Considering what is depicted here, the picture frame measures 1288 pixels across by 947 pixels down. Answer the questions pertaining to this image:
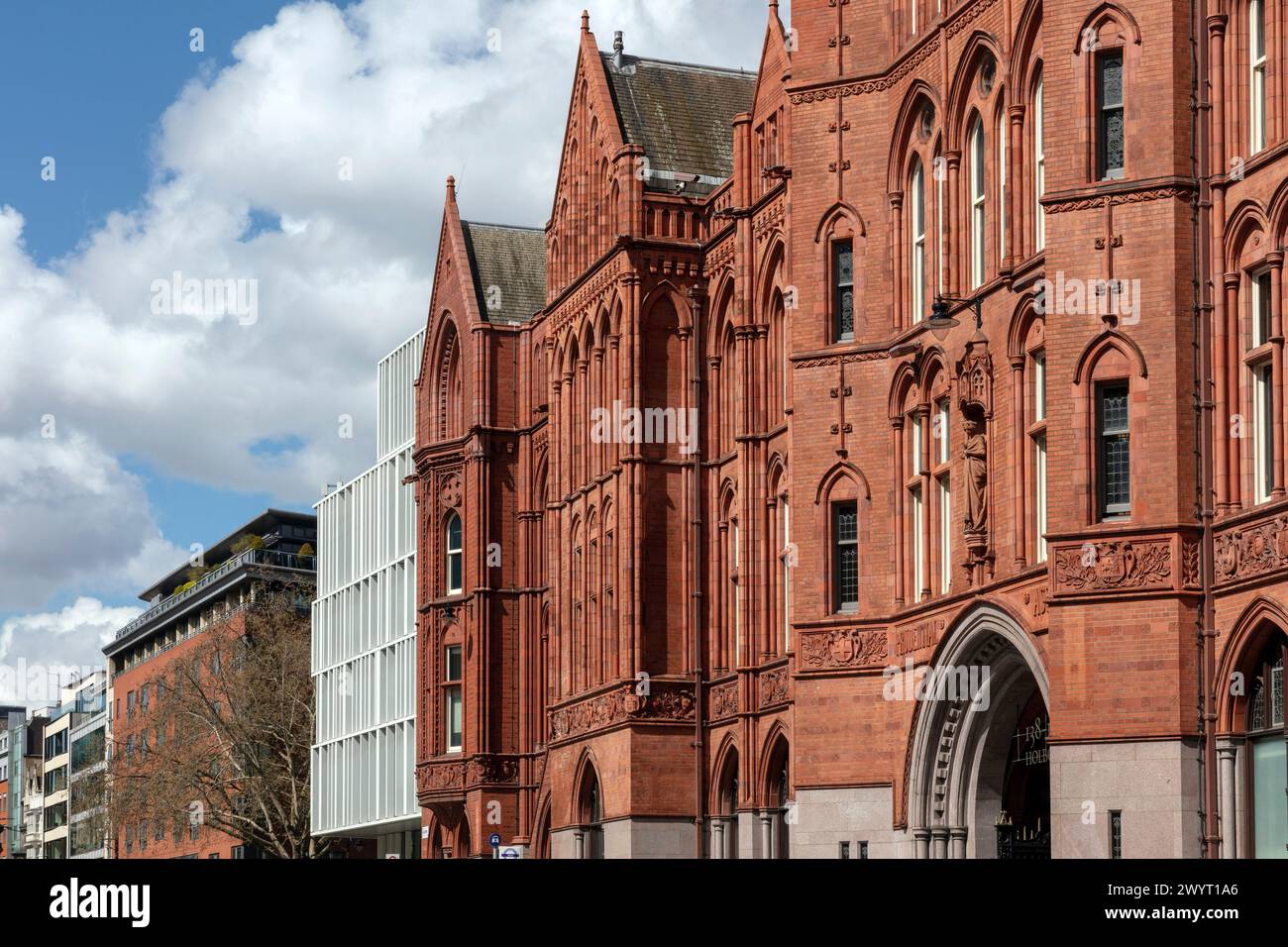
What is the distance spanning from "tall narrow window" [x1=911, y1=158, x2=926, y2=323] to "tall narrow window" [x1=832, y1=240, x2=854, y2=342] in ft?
5.49

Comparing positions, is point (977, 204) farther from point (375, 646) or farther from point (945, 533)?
point (375, 646)

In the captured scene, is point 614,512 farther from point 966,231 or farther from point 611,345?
point 966,231

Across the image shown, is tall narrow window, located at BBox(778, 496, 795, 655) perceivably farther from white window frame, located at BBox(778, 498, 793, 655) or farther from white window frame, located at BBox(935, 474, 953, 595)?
white window frame, located at BBox(935, 474, 953, 595)

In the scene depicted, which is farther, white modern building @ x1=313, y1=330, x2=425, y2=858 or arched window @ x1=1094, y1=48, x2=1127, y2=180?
white modern building @ x1=313, y1=330, x2=425, y2=858

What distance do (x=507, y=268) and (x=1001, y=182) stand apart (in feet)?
107

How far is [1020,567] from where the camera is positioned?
33.0 meters

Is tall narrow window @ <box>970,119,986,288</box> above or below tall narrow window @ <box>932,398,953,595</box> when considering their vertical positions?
above

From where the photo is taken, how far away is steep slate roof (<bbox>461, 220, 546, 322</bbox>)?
212ft

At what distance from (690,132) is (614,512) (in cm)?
944

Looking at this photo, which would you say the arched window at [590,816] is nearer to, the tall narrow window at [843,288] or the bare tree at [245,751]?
the tall narrow window at [843,288]

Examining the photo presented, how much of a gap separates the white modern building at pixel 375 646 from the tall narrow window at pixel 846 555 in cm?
3548

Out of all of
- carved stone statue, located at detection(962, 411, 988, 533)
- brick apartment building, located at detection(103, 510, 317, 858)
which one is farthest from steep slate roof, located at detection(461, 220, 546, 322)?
brick apartment building, located at detection(103, 510, 317, 858)

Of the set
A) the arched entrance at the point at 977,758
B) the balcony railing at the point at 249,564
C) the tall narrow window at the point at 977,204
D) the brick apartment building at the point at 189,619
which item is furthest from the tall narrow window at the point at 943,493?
the balcony railing at the point at 249,564
